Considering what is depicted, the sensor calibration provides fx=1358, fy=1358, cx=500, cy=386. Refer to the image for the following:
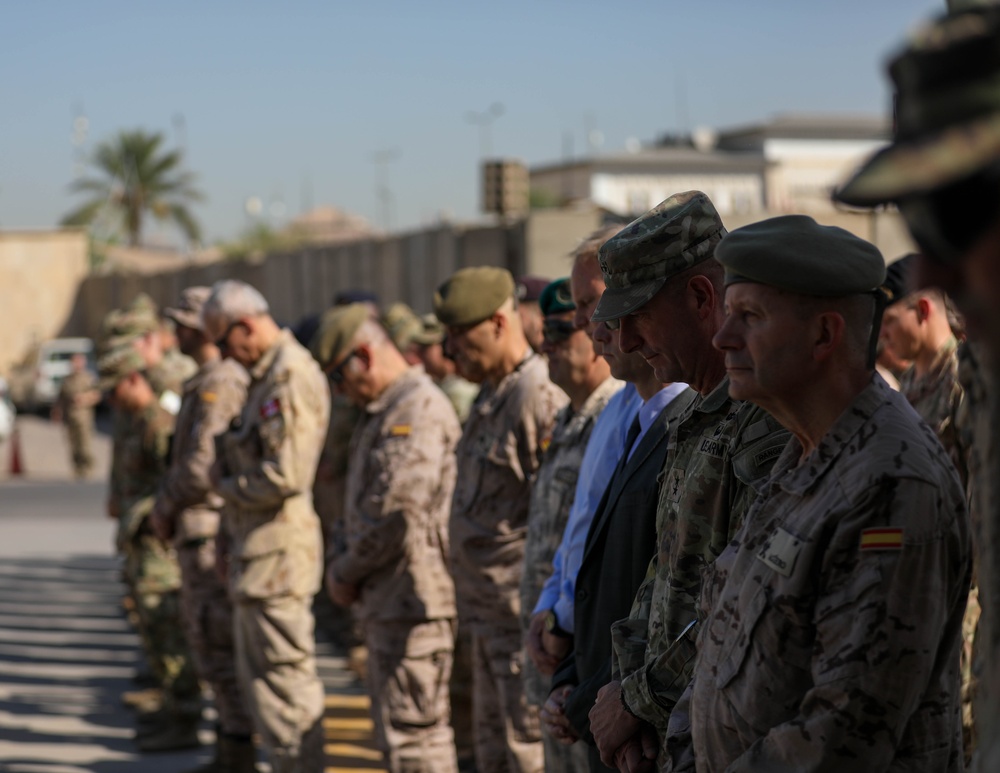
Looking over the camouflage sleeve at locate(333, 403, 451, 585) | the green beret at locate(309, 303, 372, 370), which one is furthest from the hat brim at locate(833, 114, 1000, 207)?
the green beret at locate(309, 303, 372, 370)

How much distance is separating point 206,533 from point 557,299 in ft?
10.2

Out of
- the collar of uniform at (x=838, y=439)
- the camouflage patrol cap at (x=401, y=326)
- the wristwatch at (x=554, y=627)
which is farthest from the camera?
the camouflage patrol cap at (x=401, y=326)

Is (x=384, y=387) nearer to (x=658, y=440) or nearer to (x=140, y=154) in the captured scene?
(x=658, y=440)

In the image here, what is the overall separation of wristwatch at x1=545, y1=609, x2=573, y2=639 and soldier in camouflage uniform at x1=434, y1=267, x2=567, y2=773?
3.37ft

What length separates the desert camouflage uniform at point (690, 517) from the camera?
279 centimetres

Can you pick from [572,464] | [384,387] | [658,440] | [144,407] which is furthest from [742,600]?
[144,407]

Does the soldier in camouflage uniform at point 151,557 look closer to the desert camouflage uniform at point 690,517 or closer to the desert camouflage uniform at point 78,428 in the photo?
the desert camouflage uniform at point 690,517

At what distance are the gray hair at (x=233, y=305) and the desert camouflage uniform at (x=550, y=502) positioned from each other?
2.17 metres

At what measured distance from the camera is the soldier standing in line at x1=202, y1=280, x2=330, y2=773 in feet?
18.8

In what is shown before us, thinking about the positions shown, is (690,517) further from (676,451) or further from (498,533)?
(498,533)

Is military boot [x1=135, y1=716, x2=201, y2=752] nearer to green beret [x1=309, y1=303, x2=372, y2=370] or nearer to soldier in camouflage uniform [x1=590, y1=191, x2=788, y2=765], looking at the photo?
green beret [x1=309, y1=303, x2=372, y2=370]

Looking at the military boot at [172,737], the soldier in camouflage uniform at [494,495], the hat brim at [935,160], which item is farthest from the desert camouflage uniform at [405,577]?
the hat brim at [935,160]

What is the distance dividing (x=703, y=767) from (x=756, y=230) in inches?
39.0

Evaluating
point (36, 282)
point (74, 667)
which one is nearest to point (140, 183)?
point (36, 282)
